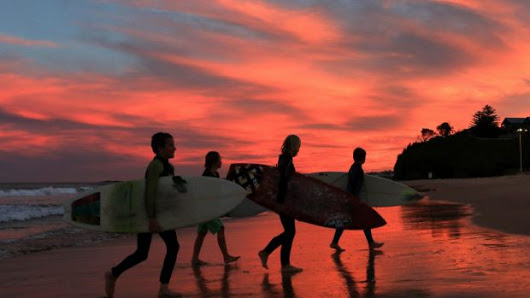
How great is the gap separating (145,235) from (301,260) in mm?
2776

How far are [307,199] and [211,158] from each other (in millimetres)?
1529

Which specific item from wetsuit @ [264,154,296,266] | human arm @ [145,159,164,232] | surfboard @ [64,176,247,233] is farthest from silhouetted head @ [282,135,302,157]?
human arm @ [145,159,164,232]

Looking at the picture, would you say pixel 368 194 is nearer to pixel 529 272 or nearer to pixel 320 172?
pixel 320 172

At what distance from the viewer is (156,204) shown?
6.87 m

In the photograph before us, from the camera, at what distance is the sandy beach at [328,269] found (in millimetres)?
6005

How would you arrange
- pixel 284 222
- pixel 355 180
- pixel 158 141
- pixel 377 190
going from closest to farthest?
pixel 158 141
pixel 284 222
pixel 355 180
pixel 377 190

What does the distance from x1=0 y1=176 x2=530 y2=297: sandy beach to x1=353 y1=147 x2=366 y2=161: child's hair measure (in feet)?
4.72

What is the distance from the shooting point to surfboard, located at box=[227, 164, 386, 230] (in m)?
8.45

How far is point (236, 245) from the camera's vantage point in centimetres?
1103

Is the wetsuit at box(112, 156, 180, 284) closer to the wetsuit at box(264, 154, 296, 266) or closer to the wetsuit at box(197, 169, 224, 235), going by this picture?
the wetsuit at box(264, 154, 296, 266)

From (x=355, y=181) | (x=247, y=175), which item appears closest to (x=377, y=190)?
(x=355, y=181)

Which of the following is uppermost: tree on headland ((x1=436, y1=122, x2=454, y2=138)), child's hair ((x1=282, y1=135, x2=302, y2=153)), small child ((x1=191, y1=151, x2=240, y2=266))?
tree on headland ((x1=436, y1=122, x2=454, y2=138))

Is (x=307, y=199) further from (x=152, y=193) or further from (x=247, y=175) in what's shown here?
(x=152, y=193)

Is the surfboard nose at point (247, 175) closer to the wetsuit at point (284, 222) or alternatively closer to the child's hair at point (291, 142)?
the wetsuit at point (284, 222)
